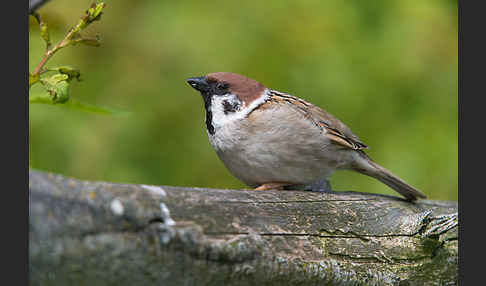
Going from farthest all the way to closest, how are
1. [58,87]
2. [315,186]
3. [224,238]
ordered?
[315,186], [224,238], [58,87]

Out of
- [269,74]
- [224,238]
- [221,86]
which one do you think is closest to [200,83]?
[221,86]

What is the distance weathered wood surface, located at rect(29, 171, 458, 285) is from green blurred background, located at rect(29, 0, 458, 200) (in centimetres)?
125

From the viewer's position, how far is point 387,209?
2.13 metres

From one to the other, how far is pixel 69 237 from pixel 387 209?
125 cm

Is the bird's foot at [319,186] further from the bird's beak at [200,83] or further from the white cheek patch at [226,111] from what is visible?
the bird's beak at [200,83]

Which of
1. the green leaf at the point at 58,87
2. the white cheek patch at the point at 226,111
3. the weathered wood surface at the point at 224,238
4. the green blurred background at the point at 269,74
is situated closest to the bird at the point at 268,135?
the white cheek patch at the point at 226,111

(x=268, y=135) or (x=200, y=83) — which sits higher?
(x=200, y=83)

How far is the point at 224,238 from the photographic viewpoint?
4.92 ft

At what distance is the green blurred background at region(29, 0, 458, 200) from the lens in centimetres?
322

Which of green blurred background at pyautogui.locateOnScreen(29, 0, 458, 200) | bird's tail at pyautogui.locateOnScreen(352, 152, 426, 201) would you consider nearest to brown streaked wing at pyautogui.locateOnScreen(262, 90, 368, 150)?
bird's tail at pyautogui.locateOnScreen(352, 152, 426, 201)

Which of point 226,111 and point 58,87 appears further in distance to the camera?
point 226,111

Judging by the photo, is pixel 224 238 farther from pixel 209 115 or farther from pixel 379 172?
pixel 379 172

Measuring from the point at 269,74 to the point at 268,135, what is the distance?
40.1 inches

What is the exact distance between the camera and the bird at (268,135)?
2393mm
